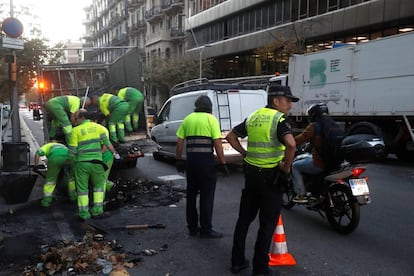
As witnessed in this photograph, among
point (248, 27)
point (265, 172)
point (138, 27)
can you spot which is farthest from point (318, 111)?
point (138, 27)

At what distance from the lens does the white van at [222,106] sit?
380 inches

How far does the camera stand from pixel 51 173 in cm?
698

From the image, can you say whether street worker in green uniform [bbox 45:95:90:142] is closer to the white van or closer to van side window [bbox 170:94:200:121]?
van side window [bbox 170:94:200:121]

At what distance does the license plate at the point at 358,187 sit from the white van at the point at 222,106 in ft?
12.9

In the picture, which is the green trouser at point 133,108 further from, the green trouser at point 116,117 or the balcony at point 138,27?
the balcony at point 138,27

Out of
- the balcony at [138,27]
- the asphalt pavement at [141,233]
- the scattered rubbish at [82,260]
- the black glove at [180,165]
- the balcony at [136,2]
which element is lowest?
the asphalt pavement at [141,233]

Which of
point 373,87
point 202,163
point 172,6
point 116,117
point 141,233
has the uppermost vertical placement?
point 172,6

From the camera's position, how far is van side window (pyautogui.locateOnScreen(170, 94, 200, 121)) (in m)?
10.2

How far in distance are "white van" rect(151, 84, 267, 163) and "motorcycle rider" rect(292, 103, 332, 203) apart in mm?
3135

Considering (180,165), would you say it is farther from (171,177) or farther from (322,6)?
(322,6)

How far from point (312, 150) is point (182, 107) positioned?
210 inches

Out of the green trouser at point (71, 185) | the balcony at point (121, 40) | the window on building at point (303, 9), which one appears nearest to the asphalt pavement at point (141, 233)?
the green trouser at point (71, 185)

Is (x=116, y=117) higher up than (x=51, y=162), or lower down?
higher up

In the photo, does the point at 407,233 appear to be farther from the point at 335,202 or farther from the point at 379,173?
the point at 379,173
